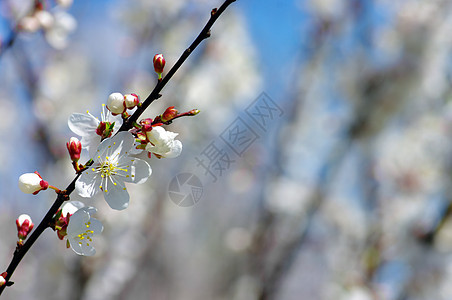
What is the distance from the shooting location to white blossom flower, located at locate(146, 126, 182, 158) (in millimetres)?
844

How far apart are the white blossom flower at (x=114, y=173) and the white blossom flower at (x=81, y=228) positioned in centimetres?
4

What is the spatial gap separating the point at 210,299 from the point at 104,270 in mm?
4505

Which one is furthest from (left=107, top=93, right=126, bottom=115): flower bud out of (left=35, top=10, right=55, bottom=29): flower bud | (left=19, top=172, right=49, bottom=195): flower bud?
(left=35, top=10, right=55, bottom=29): flower bud

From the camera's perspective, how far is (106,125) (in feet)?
2.89

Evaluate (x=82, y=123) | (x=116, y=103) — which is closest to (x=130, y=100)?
(x=116, y=103)

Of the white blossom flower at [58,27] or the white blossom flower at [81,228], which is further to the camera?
the white blossom flower at [58,27]

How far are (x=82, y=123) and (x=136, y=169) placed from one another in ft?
0.49

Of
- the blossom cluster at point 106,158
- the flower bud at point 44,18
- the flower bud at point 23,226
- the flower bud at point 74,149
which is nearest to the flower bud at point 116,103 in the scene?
the blossom cluster at point 106,158

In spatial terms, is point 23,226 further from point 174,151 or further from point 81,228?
point 174,151

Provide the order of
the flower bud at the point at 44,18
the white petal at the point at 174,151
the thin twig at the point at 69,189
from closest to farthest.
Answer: the thin twig at the point at 69,189 → the white petal at the point at 174,151 → the flower bud at the point at 44,18

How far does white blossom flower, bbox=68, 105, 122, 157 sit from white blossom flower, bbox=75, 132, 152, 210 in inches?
1.6

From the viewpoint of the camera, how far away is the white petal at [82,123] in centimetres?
89

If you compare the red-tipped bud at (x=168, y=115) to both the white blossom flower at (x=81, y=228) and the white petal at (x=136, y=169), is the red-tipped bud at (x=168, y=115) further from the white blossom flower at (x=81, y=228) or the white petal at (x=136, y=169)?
the white blossom flower at (x=81, y=228)

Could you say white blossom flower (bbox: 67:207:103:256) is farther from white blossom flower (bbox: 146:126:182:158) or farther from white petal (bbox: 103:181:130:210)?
white blossom flower (bbox: 146:126:182:158)
